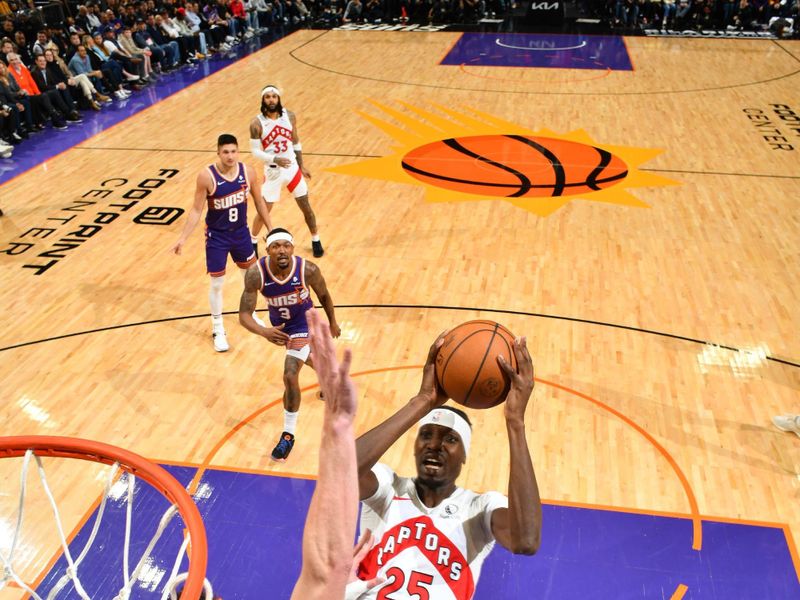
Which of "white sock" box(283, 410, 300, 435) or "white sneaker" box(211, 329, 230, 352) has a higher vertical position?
"white sock" box(283, 410, 300, 435)

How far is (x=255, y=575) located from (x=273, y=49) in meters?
17.7

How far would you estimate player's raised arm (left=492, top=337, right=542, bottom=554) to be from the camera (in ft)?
8.86

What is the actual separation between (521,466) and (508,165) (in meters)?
9.13

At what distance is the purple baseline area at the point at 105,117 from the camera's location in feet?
39.5

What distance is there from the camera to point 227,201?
6.88m

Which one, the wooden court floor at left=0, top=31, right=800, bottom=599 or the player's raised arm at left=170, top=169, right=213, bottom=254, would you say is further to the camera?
the player's raised arm at left=170, top=169, right=213, bottom=254

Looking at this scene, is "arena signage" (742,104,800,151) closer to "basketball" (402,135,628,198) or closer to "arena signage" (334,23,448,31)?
"basketball" (402,135,628,198)

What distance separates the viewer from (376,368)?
673 centimetres

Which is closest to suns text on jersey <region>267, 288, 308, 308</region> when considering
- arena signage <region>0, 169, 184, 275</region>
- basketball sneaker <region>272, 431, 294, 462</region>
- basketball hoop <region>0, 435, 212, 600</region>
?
basketball sneaker <region>272, 431, 294, 462</region>

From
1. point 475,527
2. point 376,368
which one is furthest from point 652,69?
point 475,527

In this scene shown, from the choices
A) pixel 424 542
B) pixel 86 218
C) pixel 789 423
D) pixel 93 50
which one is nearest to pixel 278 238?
pixel 424 542

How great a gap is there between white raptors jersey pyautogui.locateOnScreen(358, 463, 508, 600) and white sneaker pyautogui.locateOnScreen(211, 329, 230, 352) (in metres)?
3.76

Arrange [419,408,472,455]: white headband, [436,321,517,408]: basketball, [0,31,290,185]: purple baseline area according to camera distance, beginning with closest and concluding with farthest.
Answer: [436,321,517,408]: basketball, [419,408,472,455]: white headband, [0,31,290,185]: purple baseline area

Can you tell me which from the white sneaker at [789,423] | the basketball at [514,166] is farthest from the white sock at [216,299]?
the white sneaker at [789,423]
